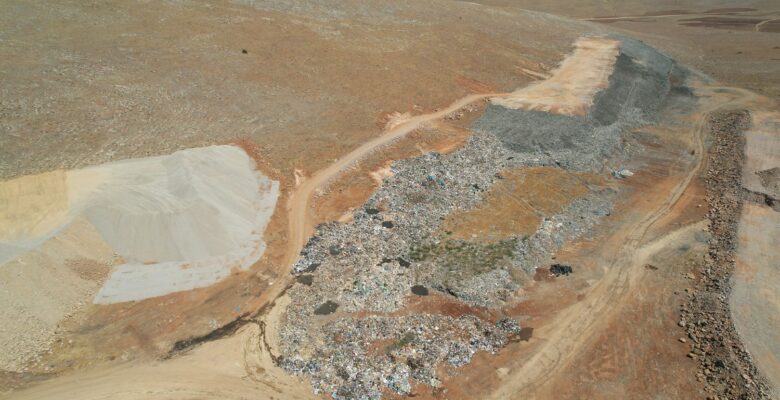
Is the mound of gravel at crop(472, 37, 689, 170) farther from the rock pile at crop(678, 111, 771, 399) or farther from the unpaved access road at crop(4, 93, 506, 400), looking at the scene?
the unpaved access road at crop(4, 93, 506, 400)

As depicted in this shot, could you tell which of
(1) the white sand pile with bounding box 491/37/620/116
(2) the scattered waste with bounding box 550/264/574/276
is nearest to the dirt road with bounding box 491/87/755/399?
(2) the scattered waste with bounding box 550/264/574/276

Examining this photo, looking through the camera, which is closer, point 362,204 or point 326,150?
point 362,204

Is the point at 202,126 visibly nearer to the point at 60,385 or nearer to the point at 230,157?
the point at 230,157

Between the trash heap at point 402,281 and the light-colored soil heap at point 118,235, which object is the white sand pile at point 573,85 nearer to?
the trash heap at point 402,281

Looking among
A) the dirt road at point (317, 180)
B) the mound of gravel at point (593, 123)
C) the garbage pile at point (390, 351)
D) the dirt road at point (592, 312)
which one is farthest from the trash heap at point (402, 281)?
the mound of gravel at point (593, 123)

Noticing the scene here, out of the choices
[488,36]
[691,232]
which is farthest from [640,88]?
[691,232]

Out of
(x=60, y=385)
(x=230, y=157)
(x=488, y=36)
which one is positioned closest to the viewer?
(x=60, y=385)
